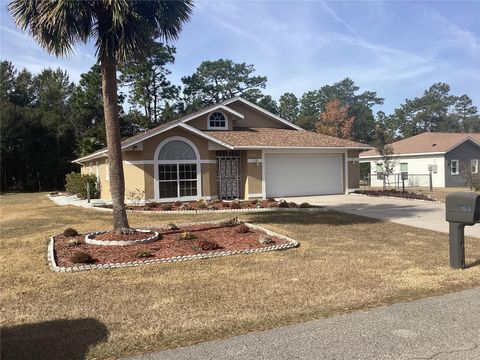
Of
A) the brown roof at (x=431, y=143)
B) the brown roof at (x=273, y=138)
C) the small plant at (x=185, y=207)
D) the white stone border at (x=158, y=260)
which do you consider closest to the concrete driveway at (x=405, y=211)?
the brown roof at (x=273, y=138)

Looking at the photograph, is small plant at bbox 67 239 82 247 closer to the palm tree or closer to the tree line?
the palm tree

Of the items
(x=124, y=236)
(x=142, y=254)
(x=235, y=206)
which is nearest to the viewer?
(x=142, y=254)

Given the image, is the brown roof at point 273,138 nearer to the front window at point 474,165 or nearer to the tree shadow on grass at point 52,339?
the front window at point 474,165

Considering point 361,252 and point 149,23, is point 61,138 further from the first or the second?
point 361,252

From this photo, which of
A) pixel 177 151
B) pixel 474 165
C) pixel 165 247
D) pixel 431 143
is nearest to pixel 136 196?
pixel 177 151

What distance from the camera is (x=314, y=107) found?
7356 centimetres

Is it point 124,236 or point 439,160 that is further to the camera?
point 439,160

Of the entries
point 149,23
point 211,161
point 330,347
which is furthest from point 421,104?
point 330,347

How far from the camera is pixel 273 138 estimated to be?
24.2 meters

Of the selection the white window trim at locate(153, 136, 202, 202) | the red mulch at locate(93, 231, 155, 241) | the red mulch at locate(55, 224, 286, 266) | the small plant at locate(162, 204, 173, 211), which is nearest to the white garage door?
the white window trim at locate(153, 136, 202, 202)

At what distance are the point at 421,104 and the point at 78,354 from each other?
85.6 m

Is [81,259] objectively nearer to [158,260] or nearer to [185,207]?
[158,260]

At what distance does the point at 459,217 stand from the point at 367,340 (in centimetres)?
375

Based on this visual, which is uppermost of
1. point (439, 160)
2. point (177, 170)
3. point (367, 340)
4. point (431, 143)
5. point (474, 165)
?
point (431, 143)
